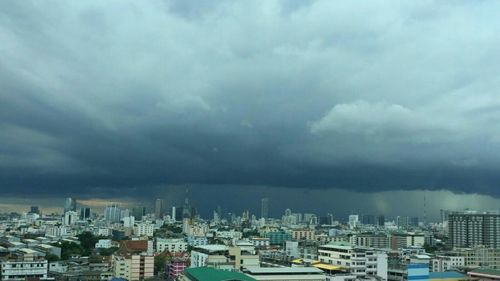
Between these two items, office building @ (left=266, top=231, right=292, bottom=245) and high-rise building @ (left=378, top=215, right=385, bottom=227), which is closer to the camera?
office building @ (left=266, top=231, right=292, bottom=245)

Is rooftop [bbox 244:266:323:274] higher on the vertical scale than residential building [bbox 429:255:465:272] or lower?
higher

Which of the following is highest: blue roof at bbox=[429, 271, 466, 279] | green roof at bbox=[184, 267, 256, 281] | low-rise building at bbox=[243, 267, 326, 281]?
green roof at bbox=[184, 267, 256, 281]

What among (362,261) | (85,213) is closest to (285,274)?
(362,261)

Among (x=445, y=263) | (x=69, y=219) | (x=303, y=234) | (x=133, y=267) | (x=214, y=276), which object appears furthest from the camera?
(x=69, y=219)

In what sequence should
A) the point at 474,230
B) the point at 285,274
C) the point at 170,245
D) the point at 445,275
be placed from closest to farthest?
the point at 285,274 → the point at 445,275 → the point at 170,245 → the point at 474,230

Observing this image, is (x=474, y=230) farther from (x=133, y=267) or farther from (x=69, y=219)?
(x=69, y=219)

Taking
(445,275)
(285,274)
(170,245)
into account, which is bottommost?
(170,245)

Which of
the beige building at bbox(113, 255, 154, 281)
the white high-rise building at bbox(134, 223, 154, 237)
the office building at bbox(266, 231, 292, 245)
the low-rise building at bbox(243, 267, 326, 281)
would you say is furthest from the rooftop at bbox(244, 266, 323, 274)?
the white high-rise building at bbox(134, 223, 154, 237)

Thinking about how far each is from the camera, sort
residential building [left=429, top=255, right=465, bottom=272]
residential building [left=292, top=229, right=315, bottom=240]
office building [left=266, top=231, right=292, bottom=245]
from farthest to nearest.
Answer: residential building [left=292, top=229, right=315, bottom=240], office building [left=266, top=231, right=292, bottom=245], residential building [left=429, top=255, right=465, bottom=272]

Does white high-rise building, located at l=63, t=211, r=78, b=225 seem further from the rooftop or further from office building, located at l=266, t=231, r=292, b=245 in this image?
the rooftop
